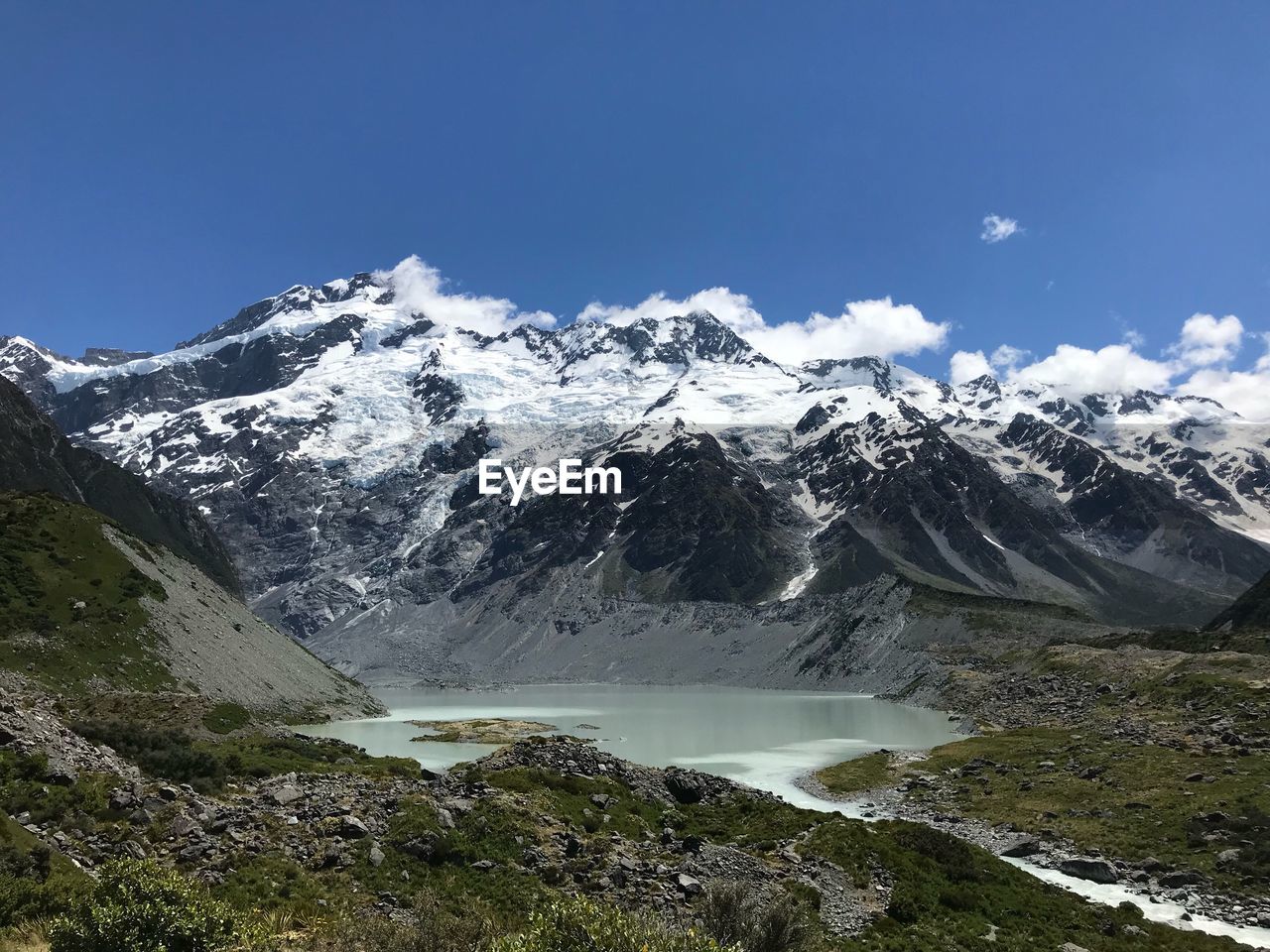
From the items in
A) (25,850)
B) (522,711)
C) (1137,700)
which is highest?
(25,850)

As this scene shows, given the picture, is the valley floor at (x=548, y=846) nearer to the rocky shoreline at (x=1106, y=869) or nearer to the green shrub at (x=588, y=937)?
the rocky shoreline at (x=1106, y=869)

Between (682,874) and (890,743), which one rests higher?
(682,874)

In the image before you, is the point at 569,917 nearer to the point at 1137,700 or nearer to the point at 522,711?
the point at 1137,700

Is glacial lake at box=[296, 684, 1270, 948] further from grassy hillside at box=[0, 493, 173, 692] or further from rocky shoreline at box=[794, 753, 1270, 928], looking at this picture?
grassy hillside at box=[0, 493, 173, 692]

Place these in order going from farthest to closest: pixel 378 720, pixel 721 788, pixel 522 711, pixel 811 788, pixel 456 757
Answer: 1. pixel 522 711
2. pixel 378 720
3. pixel 456 757
4. pixel 811 788
5. pixel 721 788

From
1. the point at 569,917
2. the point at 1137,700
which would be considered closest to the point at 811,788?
the point at 1137,700

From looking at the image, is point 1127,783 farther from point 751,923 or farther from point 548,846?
point 751,923

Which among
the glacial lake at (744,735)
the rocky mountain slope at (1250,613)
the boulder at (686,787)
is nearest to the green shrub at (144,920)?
the boulder at (686,787)
